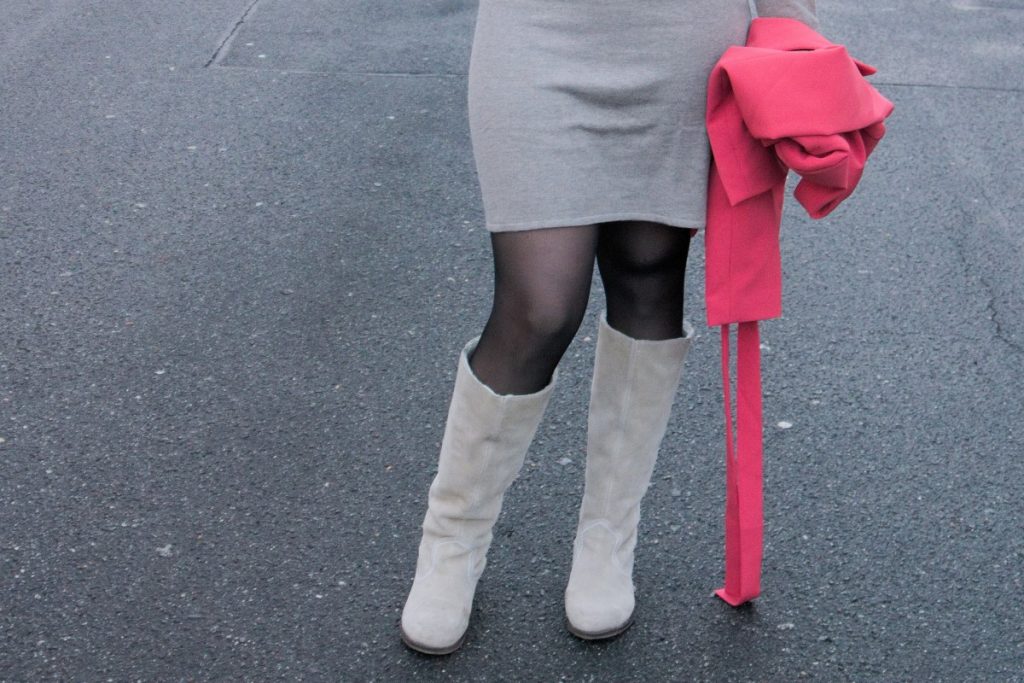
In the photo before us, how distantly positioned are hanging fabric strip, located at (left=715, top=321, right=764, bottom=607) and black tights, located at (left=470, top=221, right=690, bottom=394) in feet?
0.43

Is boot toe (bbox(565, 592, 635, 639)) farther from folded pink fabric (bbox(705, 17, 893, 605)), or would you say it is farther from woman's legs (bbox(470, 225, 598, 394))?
woman's legs (bbox(470, 225, 598, 394))

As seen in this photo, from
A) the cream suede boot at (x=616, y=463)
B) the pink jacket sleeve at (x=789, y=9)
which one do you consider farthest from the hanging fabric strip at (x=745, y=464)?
the pink jacket sleeve at (x=789, y=9)

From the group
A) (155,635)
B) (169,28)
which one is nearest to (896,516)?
(155,635)

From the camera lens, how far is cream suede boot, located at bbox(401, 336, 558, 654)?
7.23 ft

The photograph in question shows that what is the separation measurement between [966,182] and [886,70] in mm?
1351

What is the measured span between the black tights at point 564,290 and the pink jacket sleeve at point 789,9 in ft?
1.31

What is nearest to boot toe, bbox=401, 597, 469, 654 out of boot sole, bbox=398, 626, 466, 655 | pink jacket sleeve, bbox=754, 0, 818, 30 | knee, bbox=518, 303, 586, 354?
boot sole, bbox=398, 626, 466, 655

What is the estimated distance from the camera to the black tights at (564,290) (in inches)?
79.2

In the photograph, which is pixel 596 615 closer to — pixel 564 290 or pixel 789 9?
pixel 564 290

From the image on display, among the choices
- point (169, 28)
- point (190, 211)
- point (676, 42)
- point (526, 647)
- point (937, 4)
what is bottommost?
point (937, 4)

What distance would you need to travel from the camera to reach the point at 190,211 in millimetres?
4289

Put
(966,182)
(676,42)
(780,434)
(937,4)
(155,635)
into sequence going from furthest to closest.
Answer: (937,4) → (966,182) → (780,434) → (155,635) → (676,42)

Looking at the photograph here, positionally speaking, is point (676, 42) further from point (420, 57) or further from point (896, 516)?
point (420, 57)

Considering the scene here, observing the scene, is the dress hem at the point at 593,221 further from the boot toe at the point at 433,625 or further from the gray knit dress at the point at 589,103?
the boot toe at the point at 433,625
